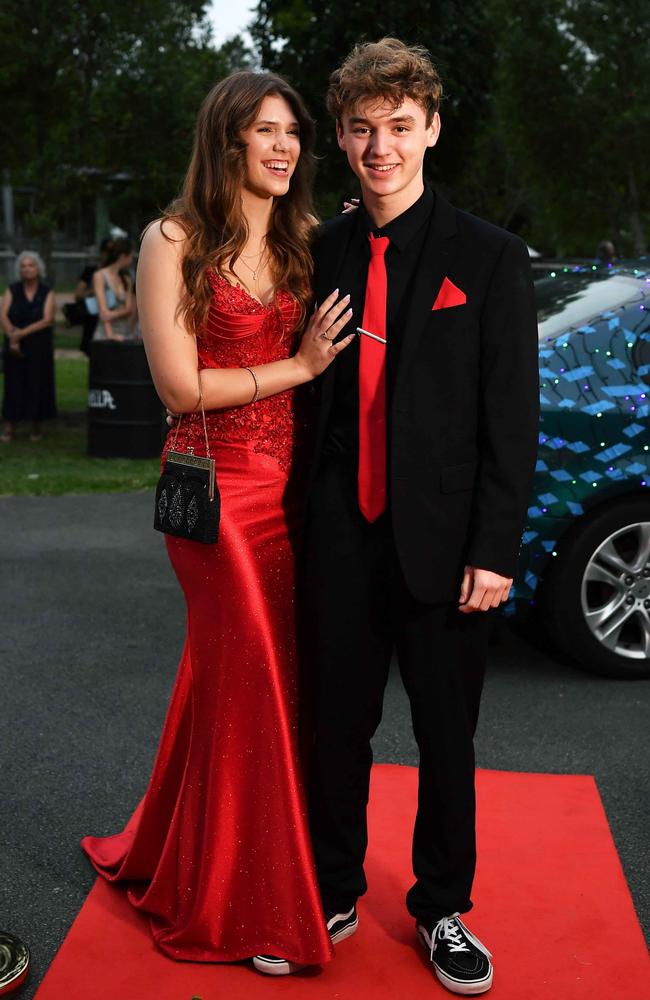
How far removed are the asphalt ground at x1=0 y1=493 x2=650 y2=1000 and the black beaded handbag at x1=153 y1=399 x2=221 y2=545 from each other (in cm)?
117

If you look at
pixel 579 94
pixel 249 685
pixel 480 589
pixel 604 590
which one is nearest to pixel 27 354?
pixel 604 590

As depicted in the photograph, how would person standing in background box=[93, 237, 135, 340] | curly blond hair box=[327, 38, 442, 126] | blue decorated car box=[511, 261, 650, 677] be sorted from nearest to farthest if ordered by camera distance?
curly blond hair box=[327, 38, 442, 126] < blue decorated car box=[511, 261, 650, 677] < person standing in background box=[93, 237, 135, 340]

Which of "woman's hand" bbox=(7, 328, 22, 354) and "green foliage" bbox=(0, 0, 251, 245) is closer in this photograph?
"woman's hand" bbox=(7, 328, 22, 354)

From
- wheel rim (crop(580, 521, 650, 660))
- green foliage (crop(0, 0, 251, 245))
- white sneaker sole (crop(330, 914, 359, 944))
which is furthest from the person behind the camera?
green foliage (crop(0, 0, 251, 245))

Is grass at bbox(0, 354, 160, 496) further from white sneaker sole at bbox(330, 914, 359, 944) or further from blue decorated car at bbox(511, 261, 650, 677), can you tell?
white sneaker sole at bbox(330, 914, 359, 944)

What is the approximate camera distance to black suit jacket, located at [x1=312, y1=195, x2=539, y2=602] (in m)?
2.62

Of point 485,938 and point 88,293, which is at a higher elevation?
point 88,293

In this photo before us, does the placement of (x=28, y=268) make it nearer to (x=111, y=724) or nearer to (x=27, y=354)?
(x=27, y=354)

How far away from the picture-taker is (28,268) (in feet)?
Result: 38.8

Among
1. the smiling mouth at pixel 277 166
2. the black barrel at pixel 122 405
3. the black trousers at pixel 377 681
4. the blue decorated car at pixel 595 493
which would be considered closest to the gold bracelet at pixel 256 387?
the black trousers at pixel 377 681

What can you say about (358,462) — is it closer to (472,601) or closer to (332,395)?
(332,395)

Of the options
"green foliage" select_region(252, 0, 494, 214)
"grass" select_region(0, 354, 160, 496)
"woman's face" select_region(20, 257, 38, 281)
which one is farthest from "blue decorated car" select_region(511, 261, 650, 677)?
"woman's face" select_region(20, 257, 38, 281)

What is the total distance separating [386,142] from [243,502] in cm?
91

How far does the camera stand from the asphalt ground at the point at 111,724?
3.49 metres
